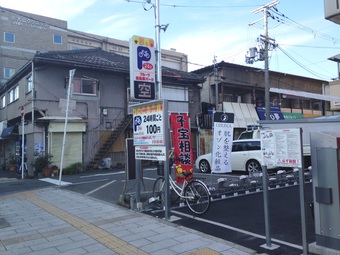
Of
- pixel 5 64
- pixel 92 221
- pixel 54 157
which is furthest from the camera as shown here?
pixel 5 64

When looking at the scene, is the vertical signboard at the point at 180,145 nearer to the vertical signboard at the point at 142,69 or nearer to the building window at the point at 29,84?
the vertical signboard at the point at 142,69

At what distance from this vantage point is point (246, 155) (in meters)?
13.5

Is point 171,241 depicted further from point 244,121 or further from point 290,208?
point 244,121

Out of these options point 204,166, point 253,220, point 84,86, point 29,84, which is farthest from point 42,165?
point 253,220

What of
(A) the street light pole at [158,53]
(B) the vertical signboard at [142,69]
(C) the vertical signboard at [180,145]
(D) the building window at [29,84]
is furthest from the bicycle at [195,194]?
(D) the building window at [29,84]

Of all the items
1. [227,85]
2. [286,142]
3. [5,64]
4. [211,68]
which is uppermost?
[5,64]

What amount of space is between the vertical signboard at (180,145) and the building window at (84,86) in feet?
40.8

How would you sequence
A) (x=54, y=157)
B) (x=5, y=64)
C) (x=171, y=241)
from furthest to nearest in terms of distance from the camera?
1. (x=5, y=64)
2. (x=54, y=157)
3. (x=171, y=241)

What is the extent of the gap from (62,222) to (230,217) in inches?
140

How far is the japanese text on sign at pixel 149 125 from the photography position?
6465mm

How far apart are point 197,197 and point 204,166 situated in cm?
814

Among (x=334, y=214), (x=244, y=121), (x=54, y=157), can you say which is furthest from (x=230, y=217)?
(x=244, y=121)

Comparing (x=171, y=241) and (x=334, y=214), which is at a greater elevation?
(x=334, y=214)

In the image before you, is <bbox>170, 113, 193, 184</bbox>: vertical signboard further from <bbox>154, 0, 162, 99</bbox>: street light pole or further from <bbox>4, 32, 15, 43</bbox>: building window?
<bbox>4, 32, 15, 43</bbox>: building window
